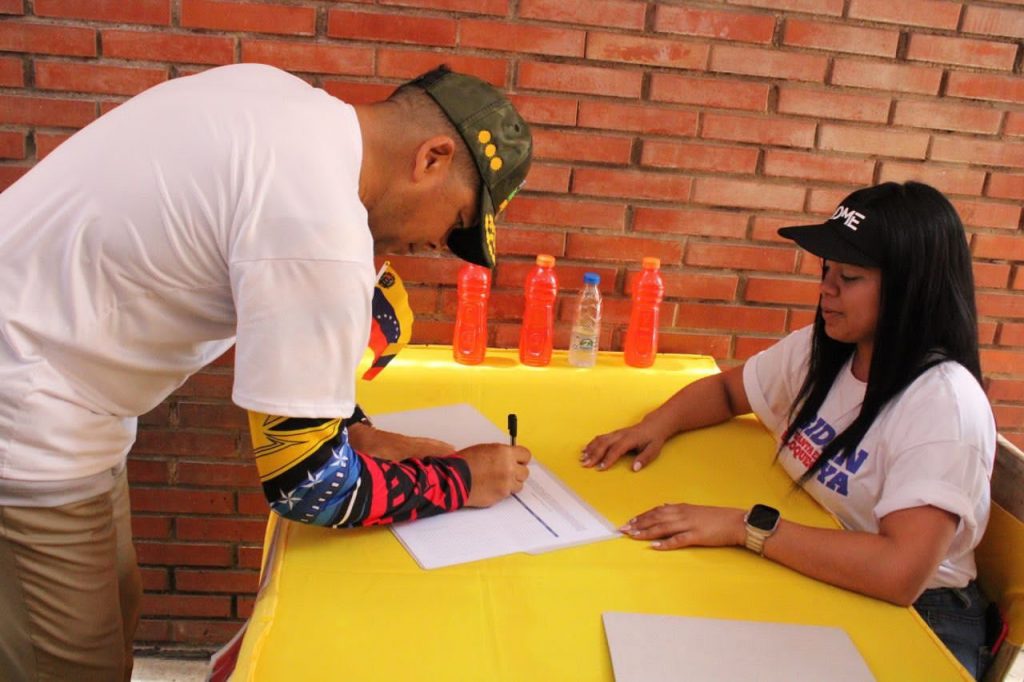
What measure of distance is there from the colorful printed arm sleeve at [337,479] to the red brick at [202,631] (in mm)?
1444

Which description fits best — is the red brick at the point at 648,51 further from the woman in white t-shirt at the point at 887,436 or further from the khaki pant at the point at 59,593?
the khaki pant at the point at 59,593

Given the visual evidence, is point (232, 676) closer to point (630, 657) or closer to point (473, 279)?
point (630, 657)

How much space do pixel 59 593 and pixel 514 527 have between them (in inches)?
26.0

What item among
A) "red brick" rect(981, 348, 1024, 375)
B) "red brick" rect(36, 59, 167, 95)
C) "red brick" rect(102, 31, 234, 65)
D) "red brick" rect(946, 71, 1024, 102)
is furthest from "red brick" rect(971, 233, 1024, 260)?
"red brick" rect(36, 59, 167, 95)

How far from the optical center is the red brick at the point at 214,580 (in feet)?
8.01

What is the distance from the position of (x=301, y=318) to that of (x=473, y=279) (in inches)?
46.5

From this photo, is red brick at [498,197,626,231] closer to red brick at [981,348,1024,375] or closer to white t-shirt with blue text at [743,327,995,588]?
white t-shirt with blue text at [743,327,995,588]

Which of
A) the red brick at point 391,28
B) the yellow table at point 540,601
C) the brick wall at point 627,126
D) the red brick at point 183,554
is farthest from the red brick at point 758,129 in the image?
the red brick at point 183,554

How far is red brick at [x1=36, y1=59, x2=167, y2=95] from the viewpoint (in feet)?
6.56

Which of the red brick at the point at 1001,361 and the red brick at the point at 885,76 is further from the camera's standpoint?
the red brick at the point at 1001,361

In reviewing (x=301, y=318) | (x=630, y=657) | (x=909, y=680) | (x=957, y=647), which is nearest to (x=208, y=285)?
(x=301, y=318)

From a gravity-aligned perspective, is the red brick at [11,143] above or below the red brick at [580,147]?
below

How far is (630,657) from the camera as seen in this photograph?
107 cm

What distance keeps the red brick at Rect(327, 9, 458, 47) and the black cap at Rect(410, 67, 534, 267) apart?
82 centimetres
